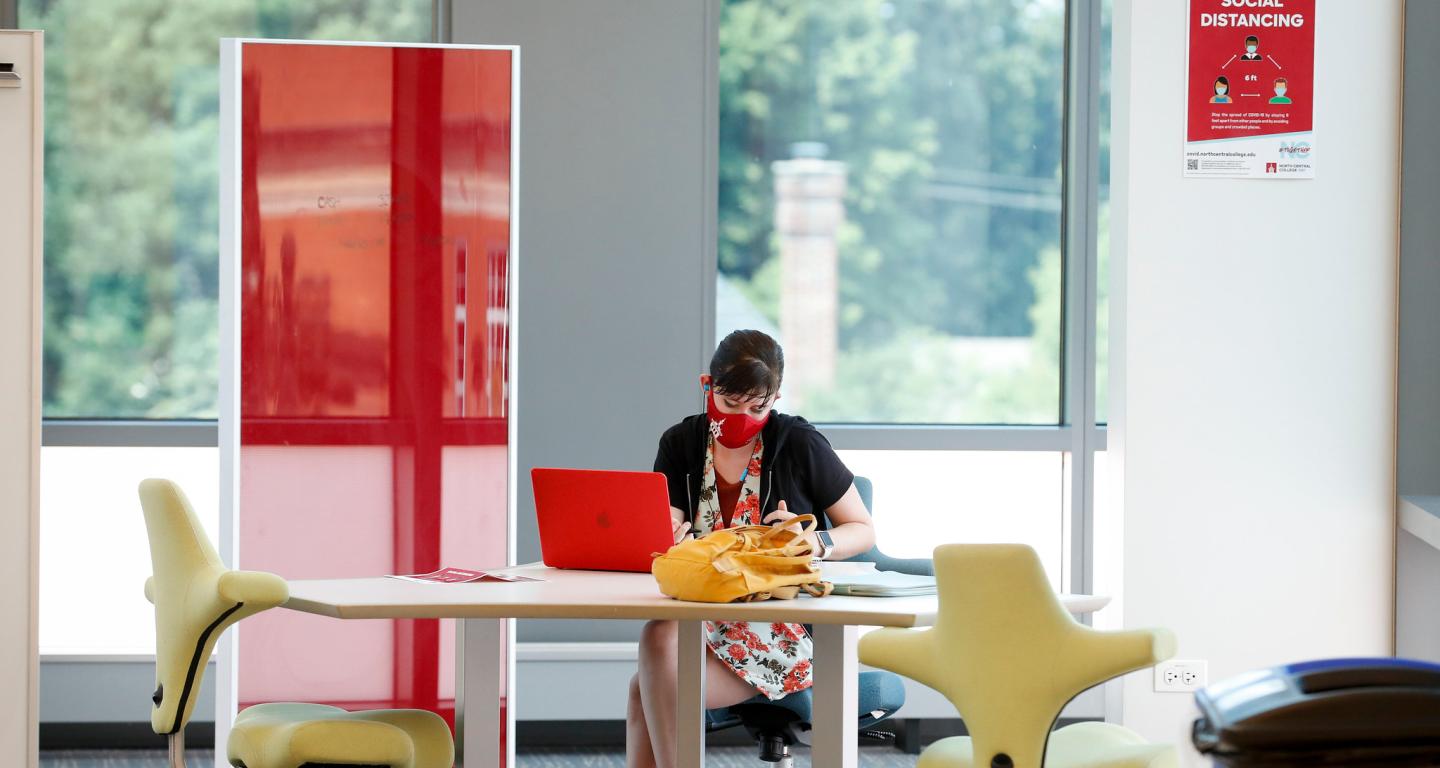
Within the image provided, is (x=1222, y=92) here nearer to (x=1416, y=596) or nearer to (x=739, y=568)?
(x=1416, y=596)

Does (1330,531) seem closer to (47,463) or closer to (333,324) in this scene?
(333,324)

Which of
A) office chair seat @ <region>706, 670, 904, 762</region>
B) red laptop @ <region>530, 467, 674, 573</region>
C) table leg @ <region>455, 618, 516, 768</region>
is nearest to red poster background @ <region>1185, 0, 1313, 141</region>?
office chair seat @ <region>706, 670, 904, 762</region>

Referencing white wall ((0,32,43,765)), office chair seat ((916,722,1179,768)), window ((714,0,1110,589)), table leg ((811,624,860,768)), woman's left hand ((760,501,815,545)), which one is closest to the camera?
office chair seat ((916,722,1179,768))

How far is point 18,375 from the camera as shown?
341 cm

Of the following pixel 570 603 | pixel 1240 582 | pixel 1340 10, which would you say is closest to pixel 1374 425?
pixel 1240 582

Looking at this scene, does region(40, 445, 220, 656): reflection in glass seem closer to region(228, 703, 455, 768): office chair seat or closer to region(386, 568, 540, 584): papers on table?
region(386, 568, 540, 584): papers on table

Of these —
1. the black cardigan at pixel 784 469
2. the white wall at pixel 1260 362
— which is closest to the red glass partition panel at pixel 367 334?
the black cardigan at pixel 784 469

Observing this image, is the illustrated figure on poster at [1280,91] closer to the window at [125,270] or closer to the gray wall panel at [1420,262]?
the gray wall panel at [1420,262]

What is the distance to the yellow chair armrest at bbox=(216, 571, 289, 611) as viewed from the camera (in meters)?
2.39

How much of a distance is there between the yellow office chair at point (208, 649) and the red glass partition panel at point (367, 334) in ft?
3.95

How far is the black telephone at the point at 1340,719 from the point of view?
98 centimetres

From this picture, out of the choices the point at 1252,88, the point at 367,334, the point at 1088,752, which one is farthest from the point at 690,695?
the point at 1252,88

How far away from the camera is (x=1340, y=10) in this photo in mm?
3428

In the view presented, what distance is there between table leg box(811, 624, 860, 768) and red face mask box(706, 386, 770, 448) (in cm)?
68
